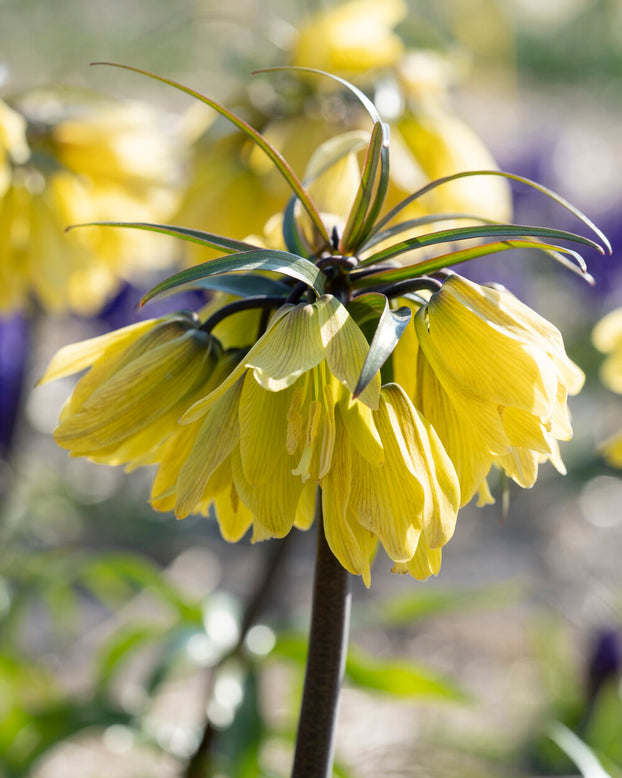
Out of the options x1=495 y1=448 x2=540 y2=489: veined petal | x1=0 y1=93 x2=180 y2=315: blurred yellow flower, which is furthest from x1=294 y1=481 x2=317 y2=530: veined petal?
x1=0 y1=93 x2=180 y2=315: blurred yellow flower

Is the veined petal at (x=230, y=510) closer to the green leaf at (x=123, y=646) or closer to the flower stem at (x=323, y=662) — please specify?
the flower stem at (x=323, y=662)

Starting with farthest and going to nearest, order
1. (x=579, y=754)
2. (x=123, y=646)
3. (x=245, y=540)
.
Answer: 1. (x=245, y=540)
2. (x=123, y=646)
3. (x=579, y=754)

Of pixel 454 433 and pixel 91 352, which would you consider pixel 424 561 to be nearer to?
pixel 454 433

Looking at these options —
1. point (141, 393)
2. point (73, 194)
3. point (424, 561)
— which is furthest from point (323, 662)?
point (73, 194)

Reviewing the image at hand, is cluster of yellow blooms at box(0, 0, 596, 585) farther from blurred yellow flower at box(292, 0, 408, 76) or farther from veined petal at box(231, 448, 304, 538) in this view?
blurred yellow flower at box(292, 0, 408, 76)

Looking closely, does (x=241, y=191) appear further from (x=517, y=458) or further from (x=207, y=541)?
(x=207, y=541)

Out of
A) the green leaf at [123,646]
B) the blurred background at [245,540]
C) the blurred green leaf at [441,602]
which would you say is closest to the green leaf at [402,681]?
the blurred background at [245,540]
